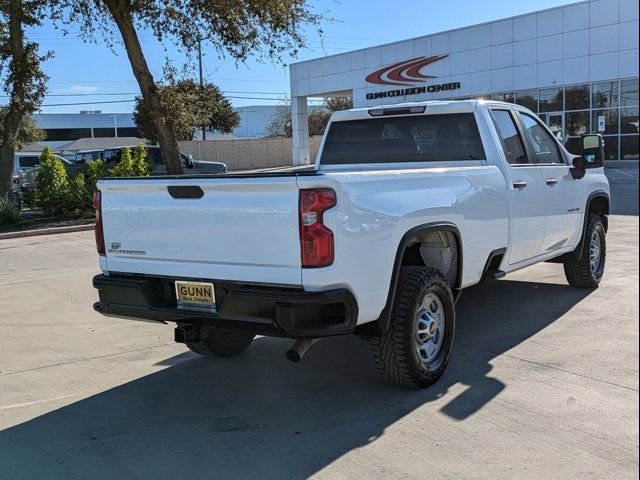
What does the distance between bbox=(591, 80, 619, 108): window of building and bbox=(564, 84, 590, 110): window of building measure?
286 millimetres

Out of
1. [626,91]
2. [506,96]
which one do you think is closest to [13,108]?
[506,96]

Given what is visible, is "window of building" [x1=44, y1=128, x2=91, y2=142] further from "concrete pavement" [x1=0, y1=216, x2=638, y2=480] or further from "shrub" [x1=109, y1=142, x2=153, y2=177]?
"concrete pavement" [x1=0, y1=216, x2=638, y2=480]

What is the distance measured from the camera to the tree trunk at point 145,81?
1592cm

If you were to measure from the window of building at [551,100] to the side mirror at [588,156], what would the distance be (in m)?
23.4

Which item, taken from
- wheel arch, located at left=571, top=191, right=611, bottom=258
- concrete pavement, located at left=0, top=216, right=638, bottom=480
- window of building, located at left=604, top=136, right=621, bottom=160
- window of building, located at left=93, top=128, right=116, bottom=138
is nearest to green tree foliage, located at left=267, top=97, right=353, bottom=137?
window of building, located at left=93, top=128, right=116, bottom=138

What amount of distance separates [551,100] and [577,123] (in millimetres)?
1588

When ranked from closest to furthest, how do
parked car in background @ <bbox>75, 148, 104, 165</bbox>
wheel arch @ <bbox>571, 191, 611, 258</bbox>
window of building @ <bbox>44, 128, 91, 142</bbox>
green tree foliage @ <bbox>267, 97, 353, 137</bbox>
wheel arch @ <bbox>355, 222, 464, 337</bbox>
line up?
wheel arch @ <bbox>355, 222, 464, 337</bbox> → wheel arch @ <bbox>571, 191, 611, 258</bbox> → parked car in background @ <bbox>75, 148, 104, 165</bbox> → green tree foliage @ <bbox>267, 97, 353, 137</bbox> → window of building @ <bbox>44, 128, 91, 142</bbox>

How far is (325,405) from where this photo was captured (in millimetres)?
4332

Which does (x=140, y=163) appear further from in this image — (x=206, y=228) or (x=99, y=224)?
(x=206, y=228)

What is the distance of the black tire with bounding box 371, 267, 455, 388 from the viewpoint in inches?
169

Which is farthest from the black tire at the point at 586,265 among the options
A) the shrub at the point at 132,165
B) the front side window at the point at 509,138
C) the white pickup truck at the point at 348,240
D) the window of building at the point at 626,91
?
the window of building at the point at 626,91

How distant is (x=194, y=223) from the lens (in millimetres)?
4117

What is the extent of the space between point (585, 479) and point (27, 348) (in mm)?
4809

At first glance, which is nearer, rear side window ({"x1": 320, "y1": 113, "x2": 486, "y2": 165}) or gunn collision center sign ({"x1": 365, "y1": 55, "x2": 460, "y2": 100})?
rear side window ({"x1": 320, "y1": 113, "x2": 486, "y2": 165})
